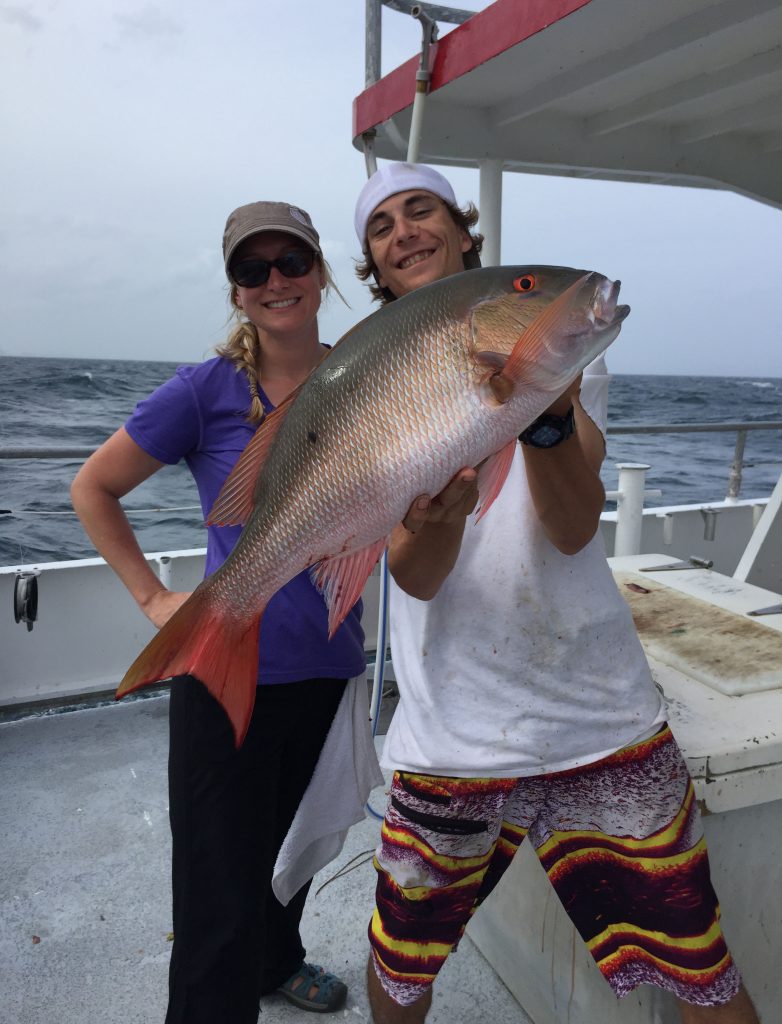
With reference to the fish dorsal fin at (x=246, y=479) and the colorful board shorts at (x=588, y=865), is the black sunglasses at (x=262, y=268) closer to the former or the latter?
the fish dorsal fin at (x=246, y=479)

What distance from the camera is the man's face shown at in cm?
175

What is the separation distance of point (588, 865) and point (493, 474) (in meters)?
0.90

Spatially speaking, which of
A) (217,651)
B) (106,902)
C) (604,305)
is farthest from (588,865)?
(106,902)

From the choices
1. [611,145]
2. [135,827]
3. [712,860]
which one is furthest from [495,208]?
[135,827]

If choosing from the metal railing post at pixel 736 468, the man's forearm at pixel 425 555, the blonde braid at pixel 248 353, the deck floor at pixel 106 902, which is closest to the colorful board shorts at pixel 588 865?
the man's forearm at pixel 425 555

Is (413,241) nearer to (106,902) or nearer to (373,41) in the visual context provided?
(373,41)

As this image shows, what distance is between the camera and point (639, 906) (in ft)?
5.10

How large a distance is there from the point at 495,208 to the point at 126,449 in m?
2.04

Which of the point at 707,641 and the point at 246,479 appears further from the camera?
the point at 707,641

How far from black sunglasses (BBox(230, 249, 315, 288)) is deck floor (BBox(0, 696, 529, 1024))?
6.93 ft

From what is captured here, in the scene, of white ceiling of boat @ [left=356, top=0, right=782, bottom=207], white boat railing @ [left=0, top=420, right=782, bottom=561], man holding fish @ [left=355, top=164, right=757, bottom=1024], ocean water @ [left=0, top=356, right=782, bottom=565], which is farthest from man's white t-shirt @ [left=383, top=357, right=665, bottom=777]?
ocean water @ [left=0, top=356, right=782, bottom=565]

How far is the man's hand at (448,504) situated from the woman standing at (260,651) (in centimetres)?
56

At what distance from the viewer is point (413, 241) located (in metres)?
1.76

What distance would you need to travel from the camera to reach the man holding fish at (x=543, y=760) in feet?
5.00
